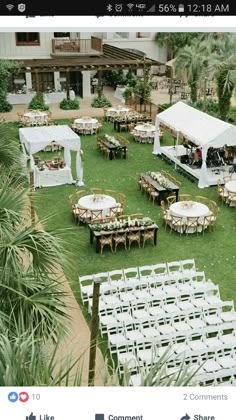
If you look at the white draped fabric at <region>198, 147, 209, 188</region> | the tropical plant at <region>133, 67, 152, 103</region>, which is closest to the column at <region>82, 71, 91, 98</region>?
the tropical plant at <region>133, 67, 152, 103</region>

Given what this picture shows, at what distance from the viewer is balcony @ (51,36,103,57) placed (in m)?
35.0

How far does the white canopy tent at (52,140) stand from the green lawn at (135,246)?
1028 mm

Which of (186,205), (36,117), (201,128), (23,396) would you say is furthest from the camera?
(36,117)

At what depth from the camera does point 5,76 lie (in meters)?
30.0

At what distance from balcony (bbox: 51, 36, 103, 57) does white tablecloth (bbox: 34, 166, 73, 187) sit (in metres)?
16.9

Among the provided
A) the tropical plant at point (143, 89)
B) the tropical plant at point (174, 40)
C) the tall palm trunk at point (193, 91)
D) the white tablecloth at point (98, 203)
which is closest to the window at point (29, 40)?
the tropical plant at point (143, 89)

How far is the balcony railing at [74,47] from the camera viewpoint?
3503 cm

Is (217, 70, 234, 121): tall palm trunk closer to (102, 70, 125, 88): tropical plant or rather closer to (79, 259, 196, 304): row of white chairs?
(102, 70, 125, 88): tropical plant

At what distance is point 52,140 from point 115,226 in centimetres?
590

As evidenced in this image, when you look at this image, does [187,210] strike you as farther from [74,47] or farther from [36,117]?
[74,47]

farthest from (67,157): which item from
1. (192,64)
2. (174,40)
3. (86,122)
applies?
(174,40)
